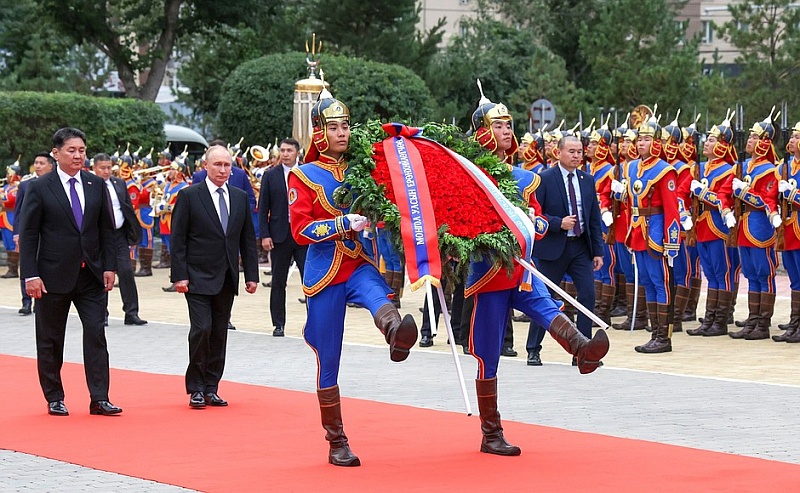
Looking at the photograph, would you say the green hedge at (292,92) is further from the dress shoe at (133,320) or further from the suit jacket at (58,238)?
the suit jacket at (58,238)

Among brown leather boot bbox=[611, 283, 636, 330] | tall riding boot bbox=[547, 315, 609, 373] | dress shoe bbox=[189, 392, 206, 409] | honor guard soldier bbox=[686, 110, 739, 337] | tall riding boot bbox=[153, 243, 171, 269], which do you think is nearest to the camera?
tall riding boot bbox=[547, 315, 609, 373]

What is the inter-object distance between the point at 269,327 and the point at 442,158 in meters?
8.41

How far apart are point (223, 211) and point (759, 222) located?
593 cm

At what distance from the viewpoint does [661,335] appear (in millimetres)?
13555

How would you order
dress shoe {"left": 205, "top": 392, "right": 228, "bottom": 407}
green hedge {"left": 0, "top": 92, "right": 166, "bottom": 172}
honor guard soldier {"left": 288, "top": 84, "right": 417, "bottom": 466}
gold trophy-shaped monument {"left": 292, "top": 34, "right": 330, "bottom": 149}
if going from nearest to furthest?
1. honor guard soldier {"left": 288, "top": 84, "right": 417, "bottom": 466}
2. dress shoe {"left": 205, "top": 392, "right": 228, "bottom": 407}
3. green hedge {"left": 0, "top": 92, "right": 166, "bottom": 172}
4. gold trophy-shaped monument {"left": 292, "top": 34, "right": 330, "bottom": 149}

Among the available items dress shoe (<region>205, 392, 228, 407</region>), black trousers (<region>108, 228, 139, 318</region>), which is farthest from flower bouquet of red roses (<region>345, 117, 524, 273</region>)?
black trousers (<region>108, 228, 139, 318</region>)

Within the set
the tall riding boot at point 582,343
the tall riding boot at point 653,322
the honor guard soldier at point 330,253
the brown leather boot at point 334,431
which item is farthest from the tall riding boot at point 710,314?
the brown leather boot at point 334,431

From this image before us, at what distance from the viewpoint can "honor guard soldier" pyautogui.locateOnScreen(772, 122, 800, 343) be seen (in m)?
14.1

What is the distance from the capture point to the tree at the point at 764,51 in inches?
1075

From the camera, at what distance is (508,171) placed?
338 inches

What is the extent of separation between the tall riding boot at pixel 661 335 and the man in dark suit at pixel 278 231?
370 cm

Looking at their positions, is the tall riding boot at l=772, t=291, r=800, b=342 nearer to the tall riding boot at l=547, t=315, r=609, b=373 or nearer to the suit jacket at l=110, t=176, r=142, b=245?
the suit jacket at l=110, t=176, r=142, b=245

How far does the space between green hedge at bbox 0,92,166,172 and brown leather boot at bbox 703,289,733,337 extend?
17.6m

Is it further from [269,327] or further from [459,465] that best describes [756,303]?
[459,465]
